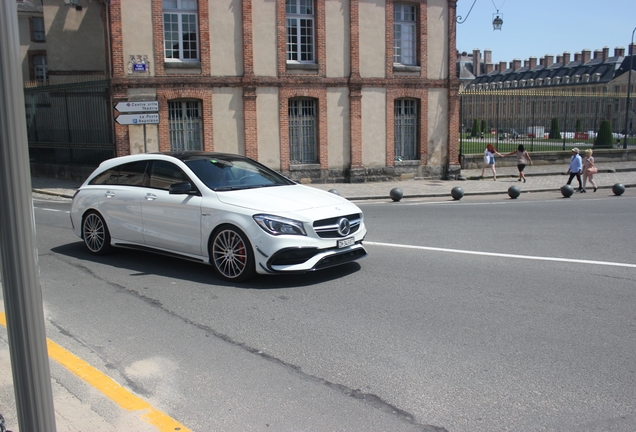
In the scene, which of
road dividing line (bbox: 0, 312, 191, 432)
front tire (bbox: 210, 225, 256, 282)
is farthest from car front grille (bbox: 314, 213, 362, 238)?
road dividing line (bbox: 0, 312, 191, 432)

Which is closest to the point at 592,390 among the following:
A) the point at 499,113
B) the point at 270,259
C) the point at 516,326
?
the point at 516,326

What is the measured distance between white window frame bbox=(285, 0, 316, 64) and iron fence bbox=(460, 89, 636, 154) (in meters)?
7.60

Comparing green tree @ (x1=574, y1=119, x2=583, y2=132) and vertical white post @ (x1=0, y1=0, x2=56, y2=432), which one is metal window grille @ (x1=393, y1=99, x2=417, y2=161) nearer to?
green tree @ (x1=574, y1=119, x2=583, y2=132)

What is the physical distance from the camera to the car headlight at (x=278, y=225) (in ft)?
23.6

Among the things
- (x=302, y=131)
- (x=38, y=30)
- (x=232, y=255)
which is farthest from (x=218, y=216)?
(x=38, y=30)

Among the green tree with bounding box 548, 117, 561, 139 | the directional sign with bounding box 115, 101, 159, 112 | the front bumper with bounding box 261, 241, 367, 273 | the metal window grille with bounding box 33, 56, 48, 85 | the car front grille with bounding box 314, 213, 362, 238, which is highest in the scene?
the metal window grille with bounding box 33, 56, 48, 85

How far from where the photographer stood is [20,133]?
104 inches

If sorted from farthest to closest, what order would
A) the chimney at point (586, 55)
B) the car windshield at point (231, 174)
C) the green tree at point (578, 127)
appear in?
the chimney at point (586, 55), the green tree at point (578, 127), the car windshield at point (231, 174)

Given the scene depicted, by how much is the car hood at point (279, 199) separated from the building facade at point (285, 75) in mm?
12921

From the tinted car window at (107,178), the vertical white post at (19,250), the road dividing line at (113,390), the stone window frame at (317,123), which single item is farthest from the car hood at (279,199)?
the stone window frame at (317,123)

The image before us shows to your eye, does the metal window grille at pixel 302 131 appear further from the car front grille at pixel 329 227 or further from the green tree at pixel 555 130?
the car front grille at pixel 329 227

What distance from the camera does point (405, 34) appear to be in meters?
25.1

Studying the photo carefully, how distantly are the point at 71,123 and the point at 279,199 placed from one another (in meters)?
19.1

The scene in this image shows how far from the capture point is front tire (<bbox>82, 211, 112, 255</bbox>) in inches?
354
